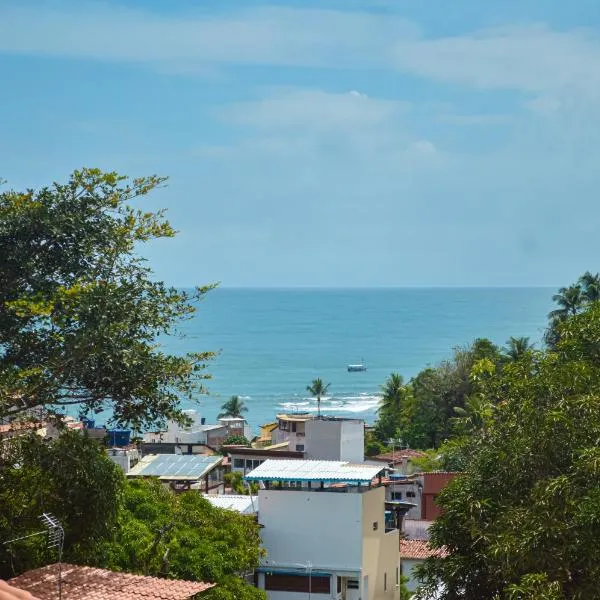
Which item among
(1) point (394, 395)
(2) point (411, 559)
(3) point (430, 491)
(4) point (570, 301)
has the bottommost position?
(2) point (411, 559)

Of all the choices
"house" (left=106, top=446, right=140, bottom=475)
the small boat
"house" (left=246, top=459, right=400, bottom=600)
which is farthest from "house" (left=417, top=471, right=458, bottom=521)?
the small boat

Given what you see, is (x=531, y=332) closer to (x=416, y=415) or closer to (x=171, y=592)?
(x=416, y=415)

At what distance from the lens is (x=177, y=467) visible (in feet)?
114

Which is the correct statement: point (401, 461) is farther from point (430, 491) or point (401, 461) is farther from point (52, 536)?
point (52, 536)

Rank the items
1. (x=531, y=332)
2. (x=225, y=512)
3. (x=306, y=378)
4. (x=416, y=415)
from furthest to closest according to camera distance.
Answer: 1. (x=531, y=332)
2. (x=306, y=378)
3. (x=416, y=415)
4. (x=225, y=512)

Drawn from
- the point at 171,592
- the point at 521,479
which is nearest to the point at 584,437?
the point at 521,479

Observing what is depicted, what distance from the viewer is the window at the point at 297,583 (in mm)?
27375

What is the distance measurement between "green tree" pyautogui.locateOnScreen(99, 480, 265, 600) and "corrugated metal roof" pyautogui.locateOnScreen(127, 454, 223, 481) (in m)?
6.53

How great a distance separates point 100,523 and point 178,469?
1544 cm

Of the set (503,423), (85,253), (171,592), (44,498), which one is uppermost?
(85,253)

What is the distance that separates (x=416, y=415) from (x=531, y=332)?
4669 inches

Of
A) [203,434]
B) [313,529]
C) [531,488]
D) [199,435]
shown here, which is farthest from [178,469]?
[203,434]

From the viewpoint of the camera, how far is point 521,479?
20438mm

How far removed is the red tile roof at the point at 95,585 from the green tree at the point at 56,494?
1175mm
